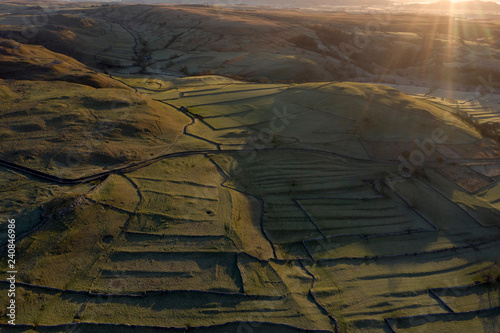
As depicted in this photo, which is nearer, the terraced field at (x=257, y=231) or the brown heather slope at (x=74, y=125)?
the terraced field at (x=257, y=231)

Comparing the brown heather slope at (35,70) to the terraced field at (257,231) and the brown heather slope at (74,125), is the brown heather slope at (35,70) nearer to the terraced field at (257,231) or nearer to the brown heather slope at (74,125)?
the brown heather slope at (74,125)

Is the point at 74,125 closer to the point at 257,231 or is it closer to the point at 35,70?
the point at 35,70

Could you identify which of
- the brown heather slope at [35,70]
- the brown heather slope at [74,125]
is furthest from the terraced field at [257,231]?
the brown heather slope at [35,70]

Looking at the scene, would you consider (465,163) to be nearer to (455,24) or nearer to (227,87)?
(227,87)

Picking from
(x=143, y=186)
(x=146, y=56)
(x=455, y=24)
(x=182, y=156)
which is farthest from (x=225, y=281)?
(x=455, y=24)

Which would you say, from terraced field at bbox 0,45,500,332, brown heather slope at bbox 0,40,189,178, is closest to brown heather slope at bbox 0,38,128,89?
brown heather slope at bbox 0,40,189,178

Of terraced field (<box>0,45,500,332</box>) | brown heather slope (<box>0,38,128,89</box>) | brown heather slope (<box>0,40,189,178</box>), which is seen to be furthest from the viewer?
brown heather slope (<box>0,38,128,89</box>)

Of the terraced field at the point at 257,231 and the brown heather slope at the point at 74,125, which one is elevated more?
the brown heather slope at the point at 74,125

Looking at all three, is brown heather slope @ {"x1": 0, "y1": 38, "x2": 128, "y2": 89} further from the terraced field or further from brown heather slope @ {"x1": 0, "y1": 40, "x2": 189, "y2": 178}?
the terraced field
